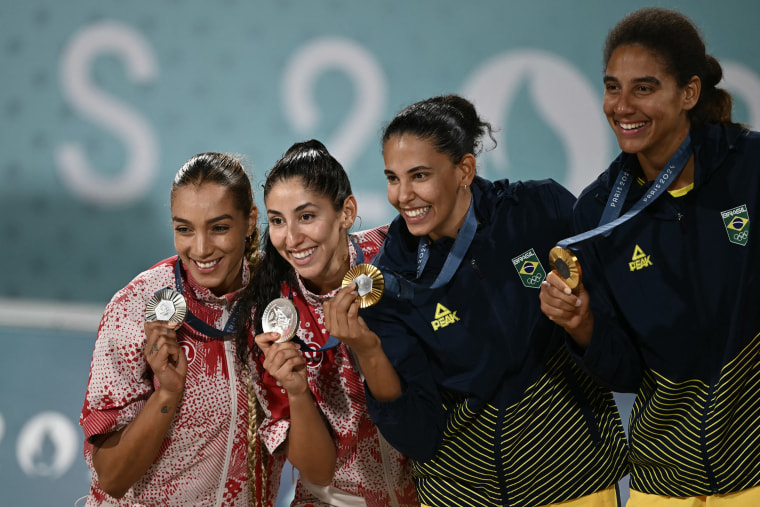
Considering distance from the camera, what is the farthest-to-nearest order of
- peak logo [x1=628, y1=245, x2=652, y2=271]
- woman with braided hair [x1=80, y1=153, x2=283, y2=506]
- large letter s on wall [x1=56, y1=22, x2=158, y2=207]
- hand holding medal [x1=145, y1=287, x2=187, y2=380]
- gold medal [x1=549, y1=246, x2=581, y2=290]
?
1. large letter s on wall [x1=56, y1=22, x2=158, y2=207]
2. woman with braided hair [x1=80, y1=153, x2=283, y2=506]
3. hand holding medal [x1=145, y1=287, x2=187, y2=380]
4. peak logo [x1=628, y1=245, x2=652, y2=271]
5. gold medal [x1=549, y1=246, x2=581, y2=290]

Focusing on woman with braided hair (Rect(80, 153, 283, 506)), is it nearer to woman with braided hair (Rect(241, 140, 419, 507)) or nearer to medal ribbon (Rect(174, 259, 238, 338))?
medal ribbon (Rect(174, 259, 238, 338))

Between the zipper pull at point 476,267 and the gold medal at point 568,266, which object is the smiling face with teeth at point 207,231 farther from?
the gold medal at point 568,266

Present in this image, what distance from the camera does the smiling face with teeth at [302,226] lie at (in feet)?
9.04

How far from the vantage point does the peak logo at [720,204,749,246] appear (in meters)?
2.30

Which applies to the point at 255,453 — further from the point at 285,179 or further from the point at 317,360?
the point at 285,179

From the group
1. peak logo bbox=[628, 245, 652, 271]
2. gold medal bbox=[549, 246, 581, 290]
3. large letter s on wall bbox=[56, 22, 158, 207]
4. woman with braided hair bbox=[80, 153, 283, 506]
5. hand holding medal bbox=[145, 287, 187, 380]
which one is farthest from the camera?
large letter s on wall bbox=[56, 22, 158, 207]

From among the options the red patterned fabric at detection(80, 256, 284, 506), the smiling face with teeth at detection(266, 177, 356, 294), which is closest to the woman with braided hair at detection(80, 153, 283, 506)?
the red patterned fabric at detection(80, 256, 284, 506)

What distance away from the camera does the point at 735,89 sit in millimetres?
5633

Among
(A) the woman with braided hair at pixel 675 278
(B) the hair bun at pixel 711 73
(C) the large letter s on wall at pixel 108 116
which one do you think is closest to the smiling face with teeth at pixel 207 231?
(A) the woman with braided hair at pixel 675 278

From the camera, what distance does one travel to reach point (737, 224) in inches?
90.7

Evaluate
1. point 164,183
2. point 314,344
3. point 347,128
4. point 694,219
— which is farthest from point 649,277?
point 164,183

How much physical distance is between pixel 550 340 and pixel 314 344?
823mm

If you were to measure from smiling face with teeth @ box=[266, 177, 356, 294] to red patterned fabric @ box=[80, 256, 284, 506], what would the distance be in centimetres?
38

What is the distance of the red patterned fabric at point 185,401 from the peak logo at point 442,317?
805mm
